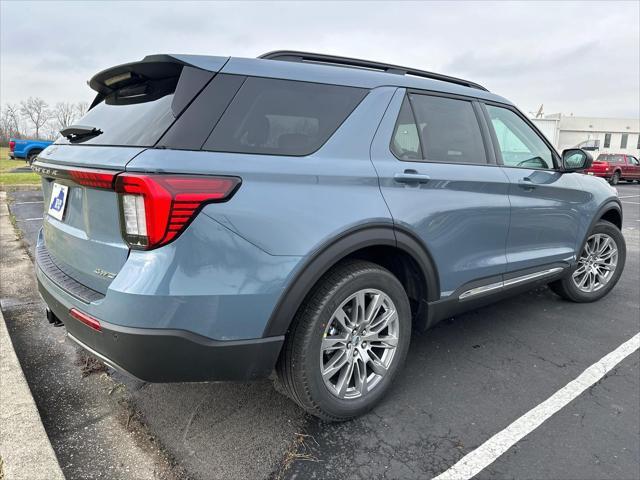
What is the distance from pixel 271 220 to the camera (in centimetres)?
188

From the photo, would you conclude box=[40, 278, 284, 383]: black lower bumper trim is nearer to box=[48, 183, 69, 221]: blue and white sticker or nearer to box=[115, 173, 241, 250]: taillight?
box=[115, 173, 241, 250]: taillight

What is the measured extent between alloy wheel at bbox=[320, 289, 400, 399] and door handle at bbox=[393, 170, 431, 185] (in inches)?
24.3

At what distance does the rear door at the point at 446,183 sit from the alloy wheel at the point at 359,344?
0.45m

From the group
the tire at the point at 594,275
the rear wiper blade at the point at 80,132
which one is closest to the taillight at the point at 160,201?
the rear wiper blade at the point at 80,132

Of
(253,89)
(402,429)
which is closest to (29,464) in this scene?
(402,429)

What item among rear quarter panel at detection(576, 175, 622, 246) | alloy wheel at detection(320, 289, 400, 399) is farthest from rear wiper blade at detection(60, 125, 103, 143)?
rear quarter panel at detection(576, 175, 622, 246)

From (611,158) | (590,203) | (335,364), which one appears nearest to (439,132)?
(335,364)

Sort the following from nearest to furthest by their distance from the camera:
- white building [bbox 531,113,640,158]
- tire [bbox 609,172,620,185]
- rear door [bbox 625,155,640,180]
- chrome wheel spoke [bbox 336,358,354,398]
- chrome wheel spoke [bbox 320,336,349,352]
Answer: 1. chrome wheel spoke [bbox 320,336,349,352]
2. chrome wheel spoke [bbox 336,358,354,398]
3. tire [bbox 609,172,620,185]
4. rear door [bbox 625,155,640,180]
5. white building [bbox 531,113,640,158]

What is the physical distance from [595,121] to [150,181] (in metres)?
57.8

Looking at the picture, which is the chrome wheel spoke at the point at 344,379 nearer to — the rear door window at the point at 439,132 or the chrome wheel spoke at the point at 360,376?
the chrome wheel spoke at the point at 360,376

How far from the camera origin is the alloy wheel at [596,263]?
13.9 ft

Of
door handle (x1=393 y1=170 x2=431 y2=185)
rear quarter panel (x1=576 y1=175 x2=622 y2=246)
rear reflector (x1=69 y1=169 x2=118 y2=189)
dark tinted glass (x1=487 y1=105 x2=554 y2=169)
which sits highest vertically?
dark tinted glass (x1=487 y1=105 x2=554 y2=169)

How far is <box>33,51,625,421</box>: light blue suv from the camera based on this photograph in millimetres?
1777

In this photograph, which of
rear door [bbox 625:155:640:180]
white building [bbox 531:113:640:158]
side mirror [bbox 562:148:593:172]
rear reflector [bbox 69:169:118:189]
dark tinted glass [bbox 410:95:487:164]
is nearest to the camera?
rear reflector [bbox 69:169:118:189]
